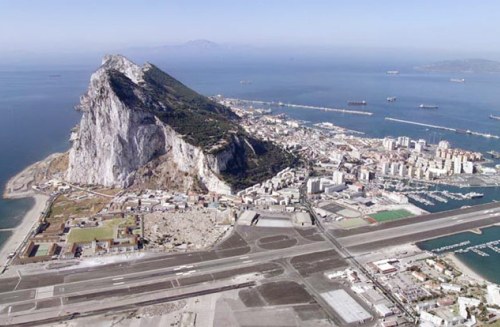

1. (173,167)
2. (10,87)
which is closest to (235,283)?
(173,167)

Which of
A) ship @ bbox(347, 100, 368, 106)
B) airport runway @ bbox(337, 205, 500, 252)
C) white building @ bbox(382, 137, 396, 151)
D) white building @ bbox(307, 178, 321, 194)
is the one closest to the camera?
airport runway @ bbox(337, 205, 500, 252)

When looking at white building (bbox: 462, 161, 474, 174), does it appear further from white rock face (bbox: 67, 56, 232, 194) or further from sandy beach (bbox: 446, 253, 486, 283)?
white rock face (bbox: 67, 56, 232, 194)

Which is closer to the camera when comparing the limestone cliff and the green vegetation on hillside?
the limestone cliff

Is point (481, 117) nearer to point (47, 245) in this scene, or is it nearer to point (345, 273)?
point (345, 273)

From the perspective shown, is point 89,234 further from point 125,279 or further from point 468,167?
point 468,167

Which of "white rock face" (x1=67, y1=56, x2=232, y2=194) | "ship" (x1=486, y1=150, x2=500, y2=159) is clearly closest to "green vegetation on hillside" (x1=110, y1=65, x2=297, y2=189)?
"white rock face" (x1=67, y1=56, x2=232, y2=194)

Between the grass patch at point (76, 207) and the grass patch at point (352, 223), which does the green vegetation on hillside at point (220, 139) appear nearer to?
the grass patch at point (76, 207)

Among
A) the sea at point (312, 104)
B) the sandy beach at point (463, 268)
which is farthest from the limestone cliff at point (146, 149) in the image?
the sandy beach at point (463, 268)
